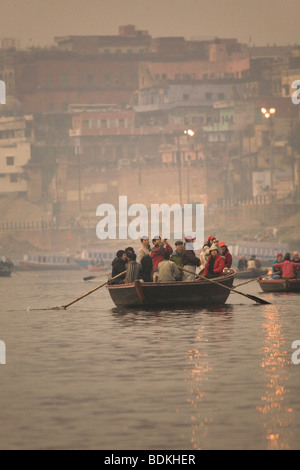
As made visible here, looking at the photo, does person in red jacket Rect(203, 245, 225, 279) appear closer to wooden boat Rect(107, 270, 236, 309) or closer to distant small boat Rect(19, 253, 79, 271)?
wooden boat Rect(107, 270, 236, 309)

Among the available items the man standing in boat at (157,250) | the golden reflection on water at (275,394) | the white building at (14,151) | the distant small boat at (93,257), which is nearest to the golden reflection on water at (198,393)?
the golden reflection on water at (275,394)

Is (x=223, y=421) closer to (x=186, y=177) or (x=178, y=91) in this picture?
(x=186, y=177)

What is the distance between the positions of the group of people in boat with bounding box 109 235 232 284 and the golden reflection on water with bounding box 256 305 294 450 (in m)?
4.06

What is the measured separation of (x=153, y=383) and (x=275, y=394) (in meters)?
2.17

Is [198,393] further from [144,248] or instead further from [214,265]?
[214,265]

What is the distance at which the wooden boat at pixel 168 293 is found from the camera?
1266 inches

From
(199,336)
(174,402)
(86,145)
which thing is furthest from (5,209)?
(174,402)

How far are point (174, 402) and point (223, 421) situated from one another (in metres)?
1.63

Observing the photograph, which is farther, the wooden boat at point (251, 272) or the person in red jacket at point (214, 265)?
the wooden boat at point (251, 272)

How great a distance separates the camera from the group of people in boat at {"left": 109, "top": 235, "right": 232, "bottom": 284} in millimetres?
31797

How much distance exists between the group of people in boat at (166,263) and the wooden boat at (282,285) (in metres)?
6.47

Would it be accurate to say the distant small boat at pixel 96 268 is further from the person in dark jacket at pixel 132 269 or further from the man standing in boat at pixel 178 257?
the person in dark jacket at pixel 132 269

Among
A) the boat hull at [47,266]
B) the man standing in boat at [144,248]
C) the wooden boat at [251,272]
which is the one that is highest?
the man standing in boat at [144,248]

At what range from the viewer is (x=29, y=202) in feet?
503
